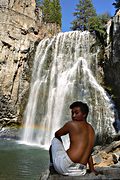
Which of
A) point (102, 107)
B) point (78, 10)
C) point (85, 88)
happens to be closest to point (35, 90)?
point (85, 88)

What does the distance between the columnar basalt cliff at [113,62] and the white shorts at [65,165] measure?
2076 cm

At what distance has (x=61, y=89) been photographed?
26.8 meters

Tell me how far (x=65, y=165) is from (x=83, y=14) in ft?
165

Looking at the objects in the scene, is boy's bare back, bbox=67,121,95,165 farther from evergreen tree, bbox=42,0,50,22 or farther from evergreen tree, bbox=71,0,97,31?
evergreen tree, bbox=42,0,50,22

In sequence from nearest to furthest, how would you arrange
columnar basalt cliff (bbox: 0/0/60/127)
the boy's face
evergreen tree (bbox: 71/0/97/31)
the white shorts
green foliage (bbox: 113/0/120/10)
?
1. the white shorts
2. the boy's face
3. columnar basalt cliff (bbox: 0/0/60/127)
4. green foliage (bbox: 113/0/120/10)
5. evergreen tree (bbox: 71/0/97/31)

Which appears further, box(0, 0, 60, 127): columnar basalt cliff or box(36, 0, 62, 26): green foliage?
box(36, 0, 62, 26): green foliage

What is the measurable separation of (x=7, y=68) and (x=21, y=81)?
6.80 feet

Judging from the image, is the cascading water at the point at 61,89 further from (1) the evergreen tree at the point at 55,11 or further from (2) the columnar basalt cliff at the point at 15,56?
(1) the evergreen tree at the point at 55,11

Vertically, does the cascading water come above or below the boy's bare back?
above

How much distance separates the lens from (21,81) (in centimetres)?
2992

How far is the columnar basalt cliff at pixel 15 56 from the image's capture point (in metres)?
28.7

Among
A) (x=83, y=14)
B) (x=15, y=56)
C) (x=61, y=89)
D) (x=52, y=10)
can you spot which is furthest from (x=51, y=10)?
(x=61, y=89)

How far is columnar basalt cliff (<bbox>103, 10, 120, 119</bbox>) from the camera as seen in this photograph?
2445 centimetres

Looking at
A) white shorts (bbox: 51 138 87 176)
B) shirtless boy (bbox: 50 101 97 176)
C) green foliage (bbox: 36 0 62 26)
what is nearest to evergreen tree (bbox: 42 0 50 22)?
green foliage (bbox: 36 0 62 26)
